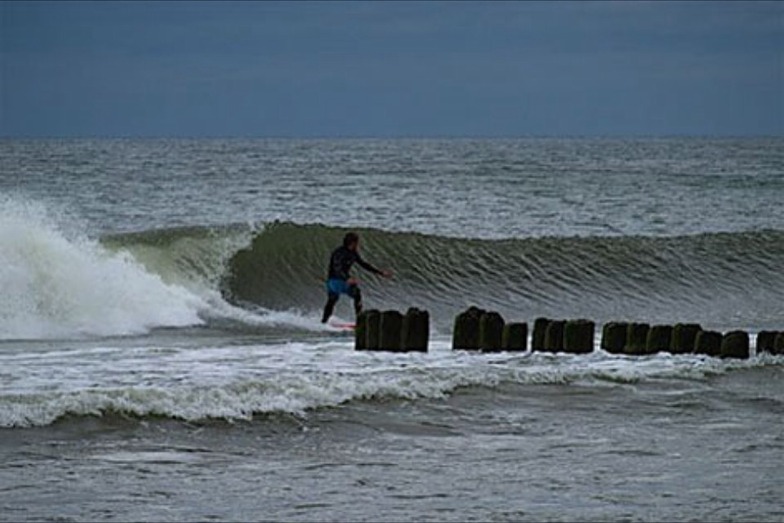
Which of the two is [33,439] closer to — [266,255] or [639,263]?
[266,255]

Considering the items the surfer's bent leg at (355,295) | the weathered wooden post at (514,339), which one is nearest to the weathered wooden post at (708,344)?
the weathered wooden post at (514,339)

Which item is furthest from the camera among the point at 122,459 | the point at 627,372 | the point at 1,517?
the point at 627,372

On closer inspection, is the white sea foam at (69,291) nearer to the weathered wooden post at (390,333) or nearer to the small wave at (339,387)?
the weathered wooden post at (390,333)

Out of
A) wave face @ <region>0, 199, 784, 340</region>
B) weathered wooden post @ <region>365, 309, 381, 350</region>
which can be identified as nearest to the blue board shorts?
wave face @ <region>0, 199, 784, 340</region>

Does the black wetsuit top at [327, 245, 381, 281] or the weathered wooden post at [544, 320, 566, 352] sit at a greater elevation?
the black wetsuit top at [327, 245, 381, 281]

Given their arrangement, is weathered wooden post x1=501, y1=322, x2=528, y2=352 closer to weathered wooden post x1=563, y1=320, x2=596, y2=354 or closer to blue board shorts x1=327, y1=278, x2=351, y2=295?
weathered wooden post x1=563, y1=320, x2=596, y2=354

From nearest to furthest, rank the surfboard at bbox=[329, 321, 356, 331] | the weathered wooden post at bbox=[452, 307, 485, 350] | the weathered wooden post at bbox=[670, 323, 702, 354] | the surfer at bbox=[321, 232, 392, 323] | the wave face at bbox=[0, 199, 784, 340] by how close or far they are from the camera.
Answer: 1. the weathered wooden post at bbox=[670, 323, 702, 354]
2. the weathered wooden post at bbox=[452, 307, 485, 350]
3. the surfer at bbox=[321, 232, 392, 323]
4. the surfboard at bbox=[329, 321, 356, 331]
5. the wave face at bbox=[0, 199, 784, 340]

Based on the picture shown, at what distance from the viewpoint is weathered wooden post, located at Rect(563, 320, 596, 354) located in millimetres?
18844

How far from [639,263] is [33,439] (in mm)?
22479

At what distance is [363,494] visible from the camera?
1118 cm

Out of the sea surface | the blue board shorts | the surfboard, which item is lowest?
the surfboard

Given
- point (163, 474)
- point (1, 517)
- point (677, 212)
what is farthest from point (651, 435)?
point (677, 212)

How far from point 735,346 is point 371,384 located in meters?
5.01

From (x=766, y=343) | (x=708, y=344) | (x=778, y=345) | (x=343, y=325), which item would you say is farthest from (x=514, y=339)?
(x=343, y=325)
